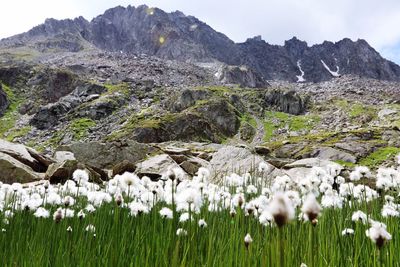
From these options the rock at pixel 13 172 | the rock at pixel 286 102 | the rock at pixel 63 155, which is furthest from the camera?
the rock at pixel 286 102

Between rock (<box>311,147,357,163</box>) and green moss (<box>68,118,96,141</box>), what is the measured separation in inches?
3155

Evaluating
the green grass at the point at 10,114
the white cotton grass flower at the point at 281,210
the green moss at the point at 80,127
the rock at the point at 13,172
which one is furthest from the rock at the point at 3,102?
the white cotton grass flower at the point at 281,210

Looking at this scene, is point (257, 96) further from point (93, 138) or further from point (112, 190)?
point (112, 190)

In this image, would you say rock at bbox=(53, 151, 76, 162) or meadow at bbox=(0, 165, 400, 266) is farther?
rock at bbox=(53, 151, 76, 162)

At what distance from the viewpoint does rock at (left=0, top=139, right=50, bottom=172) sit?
2162 cm

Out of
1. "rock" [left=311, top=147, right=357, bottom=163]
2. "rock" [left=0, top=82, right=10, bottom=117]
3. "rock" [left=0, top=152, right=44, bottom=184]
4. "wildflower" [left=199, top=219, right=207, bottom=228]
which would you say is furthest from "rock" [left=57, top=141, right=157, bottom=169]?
"rock" [left=0, top=82, right=10, bottom=117]

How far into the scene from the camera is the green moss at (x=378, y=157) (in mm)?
43844

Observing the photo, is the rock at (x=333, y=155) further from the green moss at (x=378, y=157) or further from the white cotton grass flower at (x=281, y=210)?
the white cotton grass flower at (x=281, y=210)

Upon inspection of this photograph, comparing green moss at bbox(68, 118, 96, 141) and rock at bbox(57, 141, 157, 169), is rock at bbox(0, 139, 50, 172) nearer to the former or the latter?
rock at bbox(57, 141, 157, 169)

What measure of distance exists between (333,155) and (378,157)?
5113 millimetres

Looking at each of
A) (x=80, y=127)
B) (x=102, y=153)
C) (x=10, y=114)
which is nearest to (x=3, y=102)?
(x=10, y=114)

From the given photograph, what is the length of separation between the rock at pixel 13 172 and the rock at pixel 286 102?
15700cm

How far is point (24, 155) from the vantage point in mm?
22656

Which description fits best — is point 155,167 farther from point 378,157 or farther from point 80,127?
point 80,127
